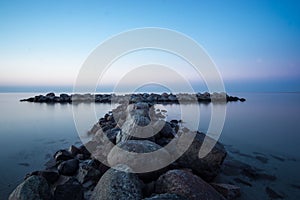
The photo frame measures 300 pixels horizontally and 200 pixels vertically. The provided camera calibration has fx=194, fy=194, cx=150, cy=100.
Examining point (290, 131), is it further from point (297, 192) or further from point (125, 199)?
point (125, 199)

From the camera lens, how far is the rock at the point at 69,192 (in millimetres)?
2720

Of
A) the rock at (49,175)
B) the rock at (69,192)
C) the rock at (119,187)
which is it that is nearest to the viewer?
the rock at (119,187)

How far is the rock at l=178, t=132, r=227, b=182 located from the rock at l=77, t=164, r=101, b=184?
152 centimetres

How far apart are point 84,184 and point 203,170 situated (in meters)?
2.12

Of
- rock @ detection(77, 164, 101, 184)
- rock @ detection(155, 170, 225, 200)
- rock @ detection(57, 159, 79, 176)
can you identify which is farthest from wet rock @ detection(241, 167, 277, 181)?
rock @ detection(57, 159, 79, 176)

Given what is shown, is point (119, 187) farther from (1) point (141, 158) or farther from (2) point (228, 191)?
(2) point (228, 191)

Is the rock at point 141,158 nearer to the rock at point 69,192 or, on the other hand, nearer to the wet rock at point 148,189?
the wet rock at point 148,189

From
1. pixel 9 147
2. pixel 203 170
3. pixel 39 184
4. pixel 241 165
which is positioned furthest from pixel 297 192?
pixel 9 147

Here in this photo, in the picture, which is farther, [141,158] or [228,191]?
[141,158]

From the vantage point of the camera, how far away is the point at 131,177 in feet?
8.59

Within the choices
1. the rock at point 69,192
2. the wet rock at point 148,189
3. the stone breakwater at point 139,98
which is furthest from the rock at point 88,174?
the stone breakwater at point 139,98

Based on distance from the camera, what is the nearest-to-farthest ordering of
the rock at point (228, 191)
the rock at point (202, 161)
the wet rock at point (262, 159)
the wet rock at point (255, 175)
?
the rock at point (228, 191) < the rock at point (202, 161) < the wet rock at point (255, 175) < the wet rock at point (262, 159)

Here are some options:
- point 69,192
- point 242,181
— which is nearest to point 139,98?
point 242,181

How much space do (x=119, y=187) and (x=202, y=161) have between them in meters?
1.76
